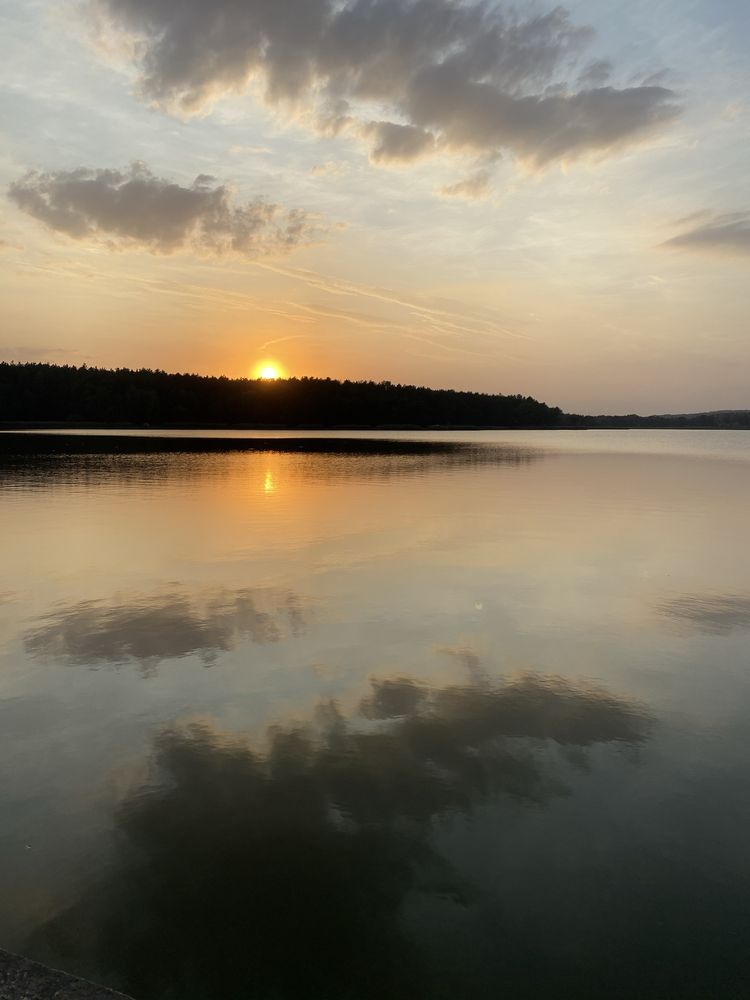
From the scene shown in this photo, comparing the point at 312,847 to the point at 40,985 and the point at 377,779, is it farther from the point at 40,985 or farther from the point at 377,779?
the point at 40,985

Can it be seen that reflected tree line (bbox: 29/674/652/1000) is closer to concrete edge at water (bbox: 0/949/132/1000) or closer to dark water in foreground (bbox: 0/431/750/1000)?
dark water in foreground (bbox: 0/431/750/1000)

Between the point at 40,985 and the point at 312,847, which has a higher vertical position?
the point at 40,985

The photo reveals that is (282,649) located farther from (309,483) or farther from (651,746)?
(309,483)

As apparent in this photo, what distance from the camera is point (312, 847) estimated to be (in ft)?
22.1

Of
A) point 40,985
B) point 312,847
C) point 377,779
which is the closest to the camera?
point 40,985

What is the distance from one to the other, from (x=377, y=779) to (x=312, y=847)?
1371 mm

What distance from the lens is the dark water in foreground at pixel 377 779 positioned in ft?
18.1

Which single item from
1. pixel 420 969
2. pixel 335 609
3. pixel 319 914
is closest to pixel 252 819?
pixel 319 914

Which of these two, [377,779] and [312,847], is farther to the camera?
[377,779]

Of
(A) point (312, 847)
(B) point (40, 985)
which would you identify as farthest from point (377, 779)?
(B) point (40, 985)

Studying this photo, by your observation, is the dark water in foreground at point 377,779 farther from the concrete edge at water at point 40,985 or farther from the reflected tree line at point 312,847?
the concrete edge at water at point 40,985

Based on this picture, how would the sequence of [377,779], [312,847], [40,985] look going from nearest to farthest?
[40,985], [312,847], [377,779]

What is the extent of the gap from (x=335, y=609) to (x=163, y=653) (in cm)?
420

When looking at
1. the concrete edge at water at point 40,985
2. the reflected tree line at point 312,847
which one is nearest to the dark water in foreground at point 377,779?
the reflected tree line at point 312,847
